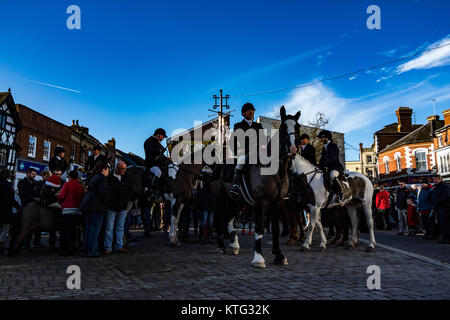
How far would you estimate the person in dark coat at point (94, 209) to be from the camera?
711 cm

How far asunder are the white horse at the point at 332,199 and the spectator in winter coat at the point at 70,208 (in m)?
5.65

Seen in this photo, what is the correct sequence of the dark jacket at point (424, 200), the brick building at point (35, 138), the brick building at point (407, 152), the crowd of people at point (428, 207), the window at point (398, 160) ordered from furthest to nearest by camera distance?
the window at point (398, 160) → the brick building at point (407, 152) → the brick building at point (35, 138) → the dark jacket at point (424, 200) → the crowd of people at point (428, 207)

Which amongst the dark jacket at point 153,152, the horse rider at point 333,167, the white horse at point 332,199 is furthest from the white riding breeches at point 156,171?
the horse rider at point 333,167

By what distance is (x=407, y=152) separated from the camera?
136ft

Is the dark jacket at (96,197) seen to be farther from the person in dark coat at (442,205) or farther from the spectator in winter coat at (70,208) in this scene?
the person in dark coat at (442,205)

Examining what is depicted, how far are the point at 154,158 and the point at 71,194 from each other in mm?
2461

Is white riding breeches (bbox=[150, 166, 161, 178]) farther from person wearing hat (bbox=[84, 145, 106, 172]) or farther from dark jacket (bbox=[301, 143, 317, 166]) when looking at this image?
dark jacket (bbox=[301, 143, 317, 166])

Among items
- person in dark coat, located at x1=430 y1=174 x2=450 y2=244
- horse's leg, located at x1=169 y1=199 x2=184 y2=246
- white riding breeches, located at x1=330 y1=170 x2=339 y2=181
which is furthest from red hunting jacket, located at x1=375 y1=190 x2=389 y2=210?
horse's leg, located at x1=169 y1=199 x2=184 y2=246

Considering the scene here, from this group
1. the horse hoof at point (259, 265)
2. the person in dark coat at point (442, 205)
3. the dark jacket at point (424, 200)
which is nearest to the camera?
the horse hoof at point (259, 265)

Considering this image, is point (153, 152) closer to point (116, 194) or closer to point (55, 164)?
point (116, 194)

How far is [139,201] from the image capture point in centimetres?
955
